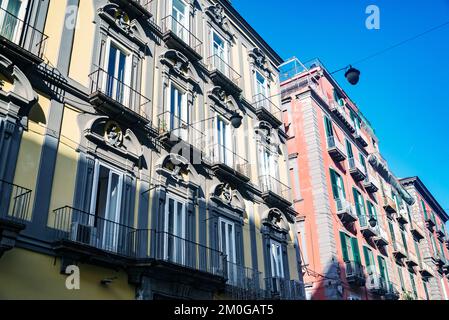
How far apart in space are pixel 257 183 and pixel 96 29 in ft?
27.9

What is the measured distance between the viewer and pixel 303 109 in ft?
93.1

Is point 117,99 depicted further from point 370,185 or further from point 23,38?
point 370,185

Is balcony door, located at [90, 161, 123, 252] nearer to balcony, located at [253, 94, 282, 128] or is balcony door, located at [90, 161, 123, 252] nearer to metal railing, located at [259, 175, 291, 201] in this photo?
metal railing, located at [259, 175, 291, 201]

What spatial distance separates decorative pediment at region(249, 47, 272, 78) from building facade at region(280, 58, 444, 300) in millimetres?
5098

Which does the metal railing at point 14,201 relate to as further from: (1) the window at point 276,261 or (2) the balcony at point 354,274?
(2) the balcony at point 354,274

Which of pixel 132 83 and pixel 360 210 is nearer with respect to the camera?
pixel 132 83

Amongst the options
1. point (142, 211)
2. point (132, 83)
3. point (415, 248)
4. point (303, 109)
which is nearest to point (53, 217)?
point (142, 211)

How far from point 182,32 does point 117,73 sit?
15.6ft

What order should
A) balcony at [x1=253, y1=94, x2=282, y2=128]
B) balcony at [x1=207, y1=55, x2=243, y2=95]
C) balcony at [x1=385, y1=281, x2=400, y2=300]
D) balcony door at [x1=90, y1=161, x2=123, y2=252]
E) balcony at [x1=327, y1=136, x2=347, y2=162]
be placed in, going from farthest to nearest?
balcony at [x1=327, y1=136, x2=347, y2=162], balcony at [x1=385, y1=281, x2=400, y2=300], balcony at [x1=253, y1=94, x2=282, y2=128], balcony at [x1=207, y1=55, x2=243, y2=95], balcony door at [x1=90, y1=161, x2=123, y2=252]

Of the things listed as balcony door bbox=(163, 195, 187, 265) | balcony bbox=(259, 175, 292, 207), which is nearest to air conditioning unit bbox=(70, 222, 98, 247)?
balcony door bbox=(163, 195, 187, 265)

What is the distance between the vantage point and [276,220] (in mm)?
19422

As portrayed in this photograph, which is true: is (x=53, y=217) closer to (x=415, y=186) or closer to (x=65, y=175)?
(x=65, y=175)

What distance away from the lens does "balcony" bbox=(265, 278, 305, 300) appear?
1677 centimetres

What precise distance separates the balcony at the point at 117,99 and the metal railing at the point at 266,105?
24.4ft
